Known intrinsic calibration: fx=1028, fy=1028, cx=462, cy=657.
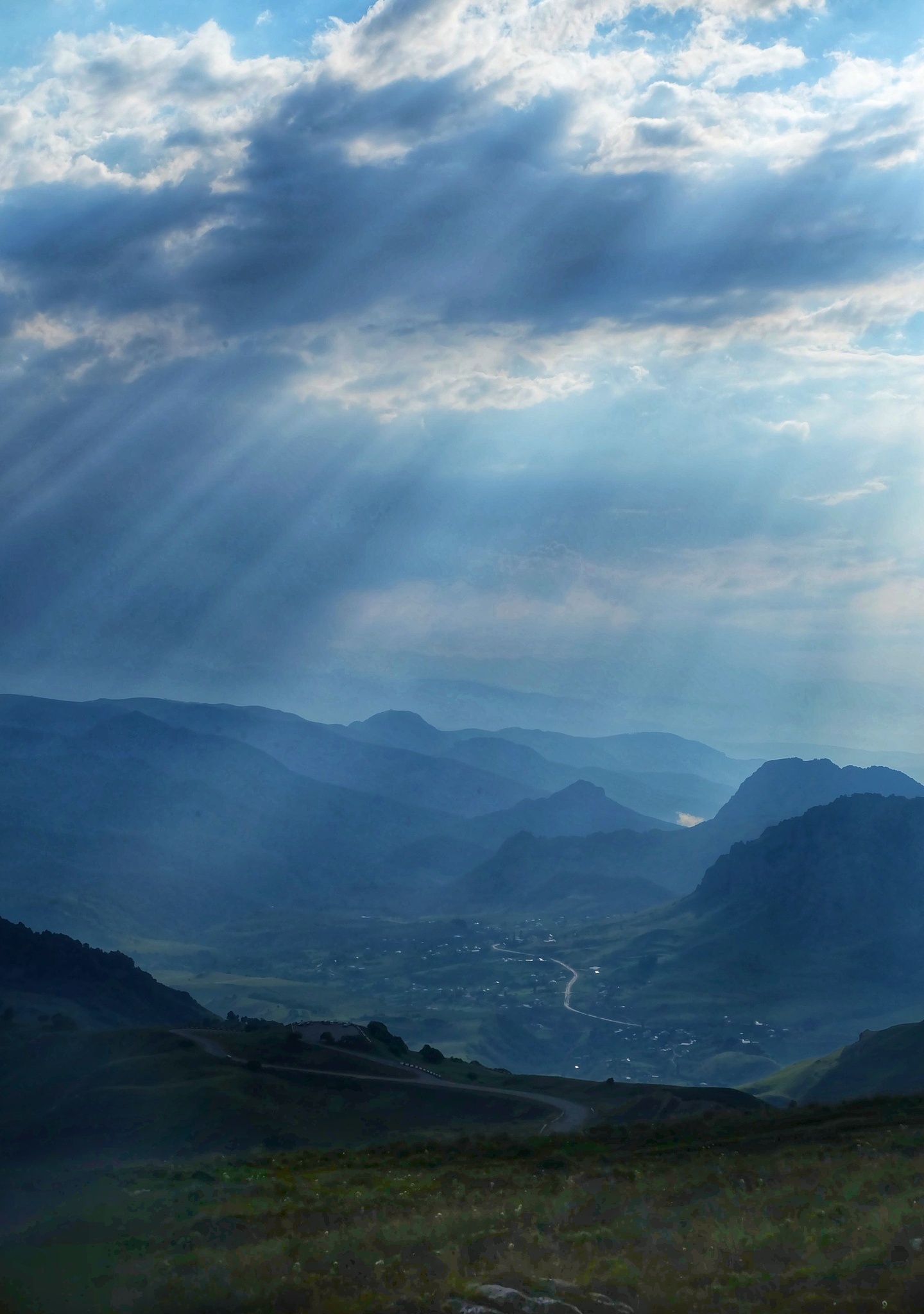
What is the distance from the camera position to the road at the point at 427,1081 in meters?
99.0

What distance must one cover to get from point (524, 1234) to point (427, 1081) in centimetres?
Result: 9829

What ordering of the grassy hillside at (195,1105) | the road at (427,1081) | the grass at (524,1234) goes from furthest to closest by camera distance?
the road at (427,1081) → the grassy hillside at (195,1105) → the grass at (524,1234)

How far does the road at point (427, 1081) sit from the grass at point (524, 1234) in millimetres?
46049

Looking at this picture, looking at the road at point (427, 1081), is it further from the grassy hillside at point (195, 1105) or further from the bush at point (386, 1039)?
the bush at point (386, 1039)

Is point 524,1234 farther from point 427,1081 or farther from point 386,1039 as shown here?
point 386,1039


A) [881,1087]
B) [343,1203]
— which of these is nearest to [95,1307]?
[343,1203]

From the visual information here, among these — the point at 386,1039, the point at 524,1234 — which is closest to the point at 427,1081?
the point at 386,1039

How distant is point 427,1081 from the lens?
12525 centimetres

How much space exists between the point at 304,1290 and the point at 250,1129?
251 ft

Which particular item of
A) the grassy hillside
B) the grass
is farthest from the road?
the grass

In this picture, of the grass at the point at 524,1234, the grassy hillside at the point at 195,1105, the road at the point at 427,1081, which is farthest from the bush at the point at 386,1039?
the grass at the point at 524,1234

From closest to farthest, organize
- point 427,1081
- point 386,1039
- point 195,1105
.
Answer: point 195,1105, point 427,1081, point 386,1039

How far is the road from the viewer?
98981 millimetres

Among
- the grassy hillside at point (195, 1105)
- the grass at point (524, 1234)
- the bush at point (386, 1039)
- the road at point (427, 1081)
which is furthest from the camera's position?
the bush at point (386, 1039)
